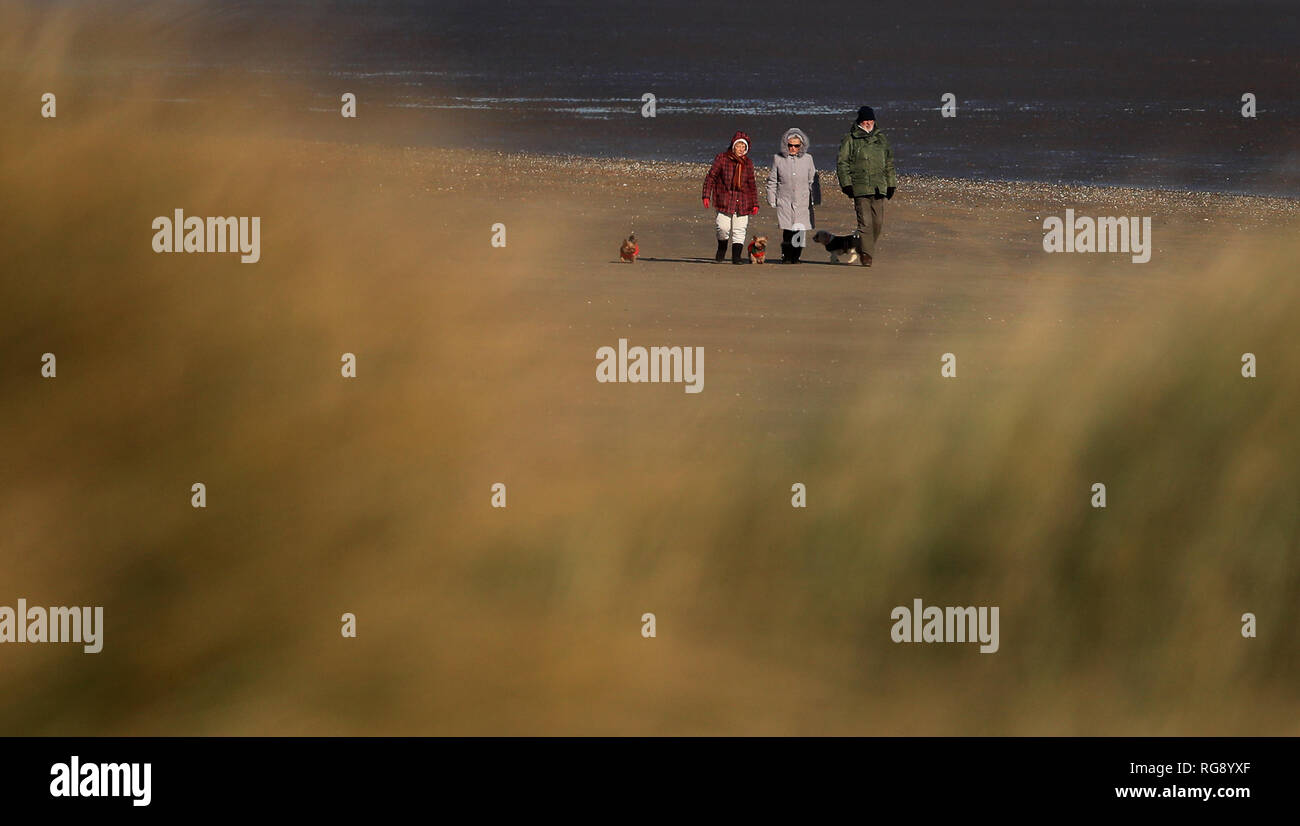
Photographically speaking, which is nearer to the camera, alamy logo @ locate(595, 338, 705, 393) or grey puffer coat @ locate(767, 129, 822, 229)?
alamy logo @ locate(595, 338, 705, 393)

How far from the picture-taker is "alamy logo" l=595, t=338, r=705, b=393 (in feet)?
38.1

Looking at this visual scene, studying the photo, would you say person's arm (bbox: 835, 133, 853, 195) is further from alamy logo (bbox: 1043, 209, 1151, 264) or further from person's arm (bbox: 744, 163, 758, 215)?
alamy logo (bbox: 1043, 209, 1151, 264)

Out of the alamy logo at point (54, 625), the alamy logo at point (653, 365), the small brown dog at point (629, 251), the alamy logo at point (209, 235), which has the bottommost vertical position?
the alamy logo at point (54, 625)

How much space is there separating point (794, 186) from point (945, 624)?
469 inches

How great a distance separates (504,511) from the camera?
20.3 feet

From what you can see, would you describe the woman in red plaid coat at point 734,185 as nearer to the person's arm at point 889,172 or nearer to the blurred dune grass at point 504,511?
the person's arm at point 889,172

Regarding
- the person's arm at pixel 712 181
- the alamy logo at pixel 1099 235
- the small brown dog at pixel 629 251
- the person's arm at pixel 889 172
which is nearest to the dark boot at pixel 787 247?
the person's arm at pixel 712 181

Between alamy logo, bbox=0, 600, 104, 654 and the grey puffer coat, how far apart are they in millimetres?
12434

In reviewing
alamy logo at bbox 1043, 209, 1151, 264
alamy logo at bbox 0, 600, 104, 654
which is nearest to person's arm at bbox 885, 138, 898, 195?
alamy logo at bbox 1043, 209, 1151, 264

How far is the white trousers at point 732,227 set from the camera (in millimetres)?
18328

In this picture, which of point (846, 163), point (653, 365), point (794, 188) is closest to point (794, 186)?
point (794, 188)

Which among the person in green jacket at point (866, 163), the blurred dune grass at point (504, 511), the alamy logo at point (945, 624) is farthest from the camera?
the person in green jacket at point (866, 163)

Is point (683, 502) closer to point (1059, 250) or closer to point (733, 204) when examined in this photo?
point (733, 204)

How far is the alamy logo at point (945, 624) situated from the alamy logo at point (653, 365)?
17.4 feet
